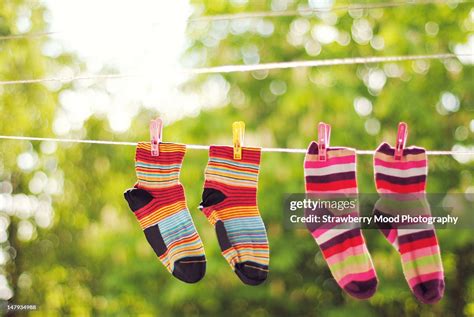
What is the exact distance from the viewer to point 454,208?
15.6 feet

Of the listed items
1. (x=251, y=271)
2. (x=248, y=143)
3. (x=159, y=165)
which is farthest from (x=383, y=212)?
(x=248, y=143)

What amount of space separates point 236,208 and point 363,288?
399 millimetres

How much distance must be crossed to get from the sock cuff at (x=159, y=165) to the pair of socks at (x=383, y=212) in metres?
0.36

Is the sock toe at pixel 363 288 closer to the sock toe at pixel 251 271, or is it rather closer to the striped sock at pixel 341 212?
the striped sock at pixel 341 212

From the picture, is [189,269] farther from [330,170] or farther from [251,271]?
[330,170]

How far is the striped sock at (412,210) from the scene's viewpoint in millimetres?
1815

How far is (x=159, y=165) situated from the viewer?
6.43 ft

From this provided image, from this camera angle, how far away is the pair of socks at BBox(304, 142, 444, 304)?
1819 mm

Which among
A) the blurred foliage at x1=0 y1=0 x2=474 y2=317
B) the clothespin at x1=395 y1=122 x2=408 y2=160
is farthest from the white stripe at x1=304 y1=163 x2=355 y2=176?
the blurred foliage at x1=0 y1=0 x2=474 y2=317

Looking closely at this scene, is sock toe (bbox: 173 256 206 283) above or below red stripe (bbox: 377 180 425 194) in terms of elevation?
below

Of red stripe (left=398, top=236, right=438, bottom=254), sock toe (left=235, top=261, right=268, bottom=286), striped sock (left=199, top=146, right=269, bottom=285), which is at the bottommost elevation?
sock toe (left=235, top=261, right=268, bottom=286)

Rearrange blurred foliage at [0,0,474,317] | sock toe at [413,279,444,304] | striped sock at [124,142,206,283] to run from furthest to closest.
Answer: blurred foliage at [0,0,474,317]
striped sock at [124,142,206,283]
sock toe at [413,279,444,304]

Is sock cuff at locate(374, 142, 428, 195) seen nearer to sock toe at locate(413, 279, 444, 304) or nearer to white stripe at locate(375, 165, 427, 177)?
white stripe at locate(375, 165, 427, 177)

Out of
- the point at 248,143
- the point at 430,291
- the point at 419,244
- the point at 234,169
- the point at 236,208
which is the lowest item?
the point at 430,291
